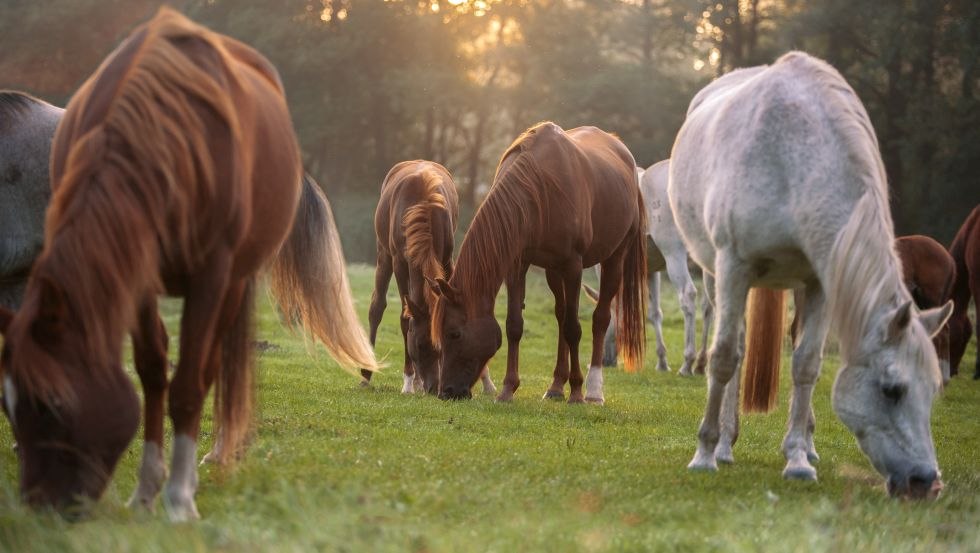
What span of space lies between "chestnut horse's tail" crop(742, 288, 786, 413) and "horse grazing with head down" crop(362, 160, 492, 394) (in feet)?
9.49

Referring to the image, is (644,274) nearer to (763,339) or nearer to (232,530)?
(763,339)

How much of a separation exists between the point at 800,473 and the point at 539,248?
330 centimetres

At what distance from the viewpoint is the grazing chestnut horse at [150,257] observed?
11.6 ft

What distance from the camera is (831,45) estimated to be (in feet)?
90.6

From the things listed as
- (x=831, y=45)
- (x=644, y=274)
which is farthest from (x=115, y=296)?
(x=831, y=45)

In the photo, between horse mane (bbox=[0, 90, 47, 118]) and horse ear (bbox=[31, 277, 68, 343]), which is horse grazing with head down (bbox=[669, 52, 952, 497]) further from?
horse mane (bbox=[0, 90, 47, 118])

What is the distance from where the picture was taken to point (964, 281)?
13211 millimetres

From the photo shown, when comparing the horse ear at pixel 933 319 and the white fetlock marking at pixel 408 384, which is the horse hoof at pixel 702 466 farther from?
the white fetlock marking at pixel 408 384

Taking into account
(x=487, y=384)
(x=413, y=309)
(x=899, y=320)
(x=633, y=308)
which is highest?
(x=899, y=320)

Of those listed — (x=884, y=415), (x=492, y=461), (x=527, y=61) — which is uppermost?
(x=884, y=415)

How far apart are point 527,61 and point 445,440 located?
30.7 m

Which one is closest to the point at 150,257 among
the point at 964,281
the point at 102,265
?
the point at 102,265

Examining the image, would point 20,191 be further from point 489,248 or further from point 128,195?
point 489,248

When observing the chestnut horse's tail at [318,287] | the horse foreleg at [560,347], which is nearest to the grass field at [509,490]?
the horse foreleg at [560,347]
